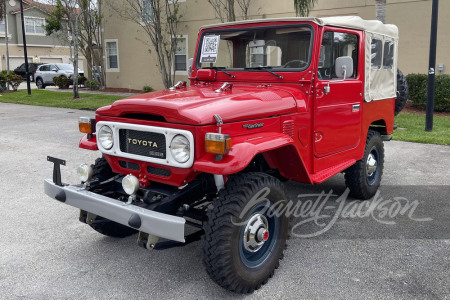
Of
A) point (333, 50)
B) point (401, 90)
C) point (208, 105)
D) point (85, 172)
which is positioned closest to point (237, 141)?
point (208, 105)

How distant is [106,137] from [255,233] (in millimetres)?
1491

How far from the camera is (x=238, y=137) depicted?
10.6 ft

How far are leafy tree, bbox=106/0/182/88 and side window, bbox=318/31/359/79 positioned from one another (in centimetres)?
1353

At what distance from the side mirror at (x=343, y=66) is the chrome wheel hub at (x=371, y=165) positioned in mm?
1500

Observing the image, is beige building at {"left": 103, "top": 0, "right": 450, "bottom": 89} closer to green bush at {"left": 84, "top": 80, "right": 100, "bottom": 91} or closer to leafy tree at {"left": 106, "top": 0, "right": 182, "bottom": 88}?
leafy tree at {"left": 106, "top": 0, "right": 182, "bottom": 88}

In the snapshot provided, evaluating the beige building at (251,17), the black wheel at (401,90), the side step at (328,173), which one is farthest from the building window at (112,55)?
the side step at (328,173)

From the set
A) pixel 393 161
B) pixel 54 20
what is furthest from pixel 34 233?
pixel 54 20

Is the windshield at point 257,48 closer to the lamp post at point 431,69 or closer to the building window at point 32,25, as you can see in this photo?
the lamp post at point 431,69

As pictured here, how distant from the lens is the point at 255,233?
126 inches

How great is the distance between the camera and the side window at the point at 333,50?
4.09m

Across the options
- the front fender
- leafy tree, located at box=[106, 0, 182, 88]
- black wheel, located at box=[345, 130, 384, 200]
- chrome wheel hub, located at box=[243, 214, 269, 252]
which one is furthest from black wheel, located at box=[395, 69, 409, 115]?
leafy tree, located at box=[106, 0, 182, 88]

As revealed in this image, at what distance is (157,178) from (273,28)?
6.48 ft

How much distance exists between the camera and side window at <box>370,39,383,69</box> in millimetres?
4871

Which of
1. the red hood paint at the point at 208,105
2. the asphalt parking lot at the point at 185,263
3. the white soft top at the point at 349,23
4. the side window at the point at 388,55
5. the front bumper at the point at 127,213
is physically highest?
the white soft top at the point at 349,23
